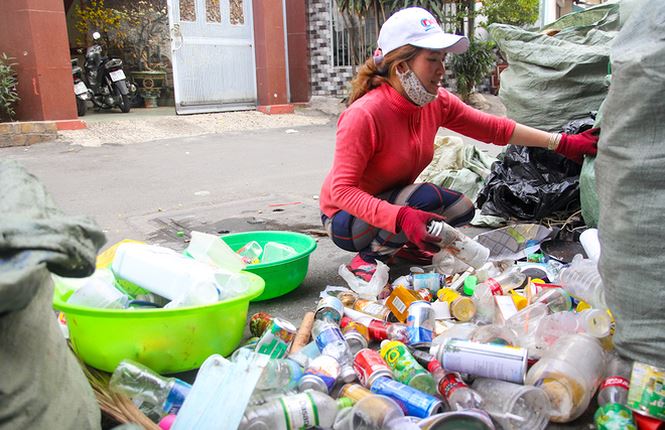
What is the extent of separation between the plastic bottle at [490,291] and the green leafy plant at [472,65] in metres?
9.08

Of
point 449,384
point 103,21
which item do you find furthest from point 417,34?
point 103,21

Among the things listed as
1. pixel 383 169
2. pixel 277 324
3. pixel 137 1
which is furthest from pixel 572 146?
pixel 137 1

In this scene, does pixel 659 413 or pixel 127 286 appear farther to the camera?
pixel 127 286

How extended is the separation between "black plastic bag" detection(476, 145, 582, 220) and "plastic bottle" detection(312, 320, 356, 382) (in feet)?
5.75

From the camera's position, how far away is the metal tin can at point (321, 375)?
171 centimetres

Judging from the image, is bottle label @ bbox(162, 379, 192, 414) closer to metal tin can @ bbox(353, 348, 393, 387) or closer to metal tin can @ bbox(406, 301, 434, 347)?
metal tin can @ bbox(353, 348, 393, 387)

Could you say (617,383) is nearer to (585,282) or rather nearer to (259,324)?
(585,282)

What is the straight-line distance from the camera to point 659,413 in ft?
4.72

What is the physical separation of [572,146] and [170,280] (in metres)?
1.92

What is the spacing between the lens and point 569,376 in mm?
1618

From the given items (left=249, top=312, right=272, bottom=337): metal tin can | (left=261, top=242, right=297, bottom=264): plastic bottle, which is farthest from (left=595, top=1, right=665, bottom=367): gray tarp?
(left=261, top=242, right=297, bottom=264): plastic bottle

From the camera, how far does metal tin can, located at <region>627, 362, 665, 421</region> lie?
4.73 ft

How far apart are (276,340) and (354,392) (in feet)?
1.27

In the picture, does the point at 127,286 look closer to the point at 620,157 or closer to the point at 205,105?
the point at 620,157
